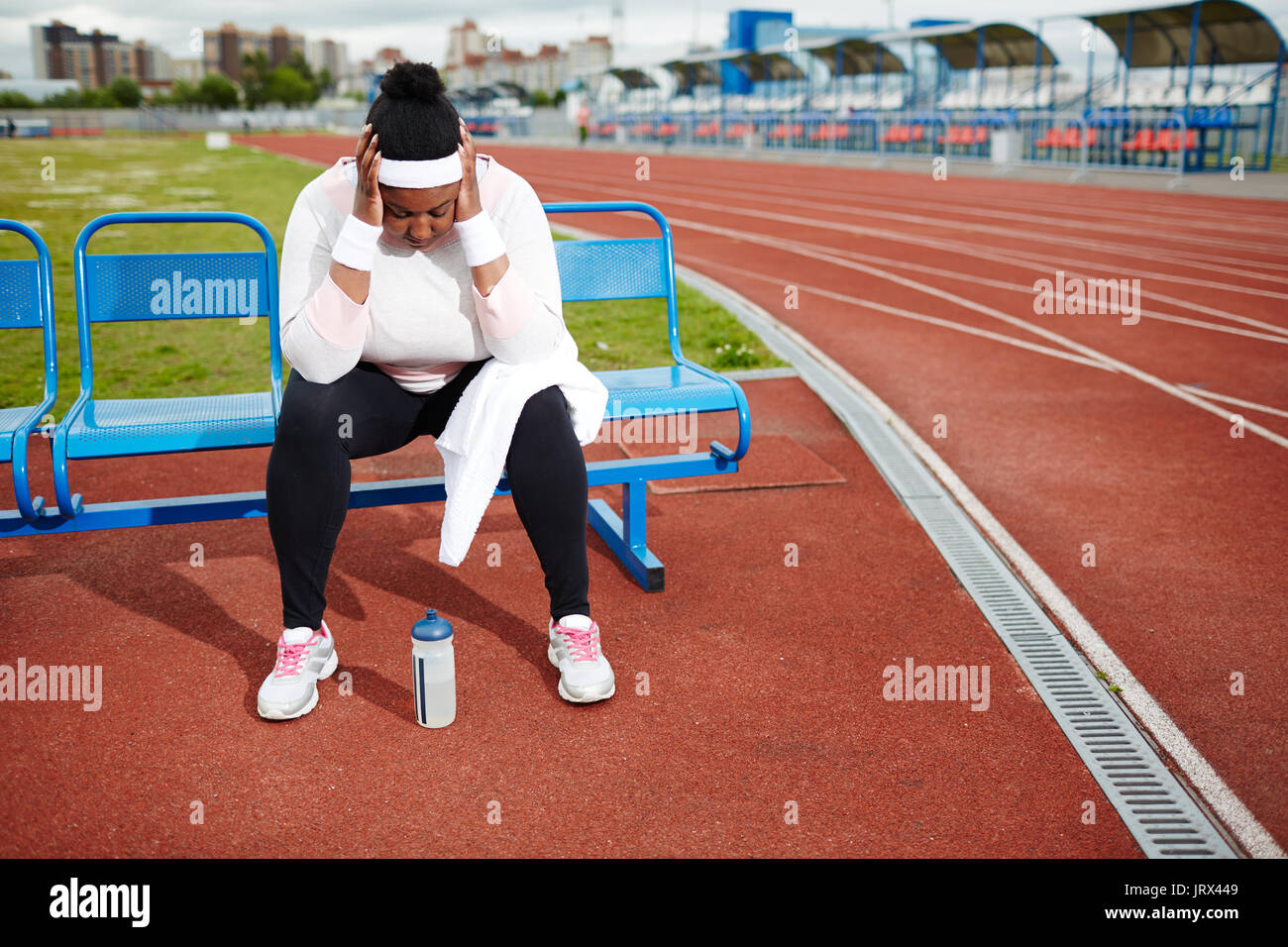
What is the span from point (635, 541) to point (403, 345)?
132 centimetres

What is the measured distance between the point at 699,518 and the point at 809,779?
199cm

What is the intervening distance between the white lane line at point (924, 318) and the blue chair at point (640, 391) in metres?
4.19

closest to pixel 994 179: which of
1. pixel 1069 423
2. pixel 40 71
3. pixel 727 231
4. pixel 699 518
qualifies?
pixel 727 231

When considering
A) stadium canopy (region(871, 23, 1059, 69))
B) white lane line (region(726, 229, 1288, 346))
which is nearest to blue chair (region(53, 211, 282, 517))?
white lane line (region(726, 229, 1288, 346))

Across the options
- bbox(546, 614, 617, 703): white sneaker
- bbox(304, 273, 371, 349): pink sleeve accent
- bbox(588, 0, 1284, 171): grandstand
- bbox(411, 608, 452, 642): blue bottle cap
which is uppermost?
bbox(588, 0, 1284, 171): grandstand

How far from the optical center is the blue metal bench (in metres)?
3.38

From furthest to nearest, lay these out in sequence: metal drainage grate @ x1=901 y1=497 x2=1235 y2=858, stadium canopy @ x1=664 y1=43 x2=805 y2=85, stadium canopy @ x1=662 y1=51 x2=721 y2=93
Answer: stadium canopy @ x1=662 y1=51 x2=721 y2=93
stadium canopy @ x1=664 y1=43 x2=805 y2=85
metal drainage grate @ x1=901 y1=497 x2=1235 y2=858

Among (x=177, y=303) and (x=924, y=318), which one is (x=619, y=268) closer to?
(x=177, y=303)

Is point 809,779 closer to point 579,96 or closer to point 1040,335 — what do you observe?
point 1040,335

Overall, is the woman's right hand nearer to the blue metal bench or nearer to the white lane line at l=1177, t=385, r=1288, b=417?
the blue metal bench

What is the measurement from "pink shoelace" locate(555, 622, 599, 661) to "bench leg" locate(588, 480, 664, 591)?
0.79m

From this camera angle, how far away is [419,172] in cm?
279
